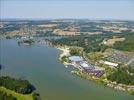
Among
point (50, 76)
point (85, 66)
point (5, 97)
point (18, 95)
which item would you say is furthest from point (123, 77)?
point (5, 97)

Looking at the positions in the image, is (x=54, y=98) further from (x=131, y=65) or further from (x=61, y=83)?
(x=131, y=65)

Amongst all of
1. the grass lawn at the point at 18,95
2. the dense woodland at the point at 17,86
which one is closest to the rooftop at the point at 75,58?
the dense woodland at the point at 17,86

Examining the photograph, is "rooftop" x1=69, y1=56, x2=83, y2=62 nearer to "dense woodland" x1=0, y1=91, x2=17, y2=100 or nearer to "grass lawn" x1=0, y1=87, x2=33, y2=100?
"grass lawn" x1=0, y1=87, x2=33, y2=100

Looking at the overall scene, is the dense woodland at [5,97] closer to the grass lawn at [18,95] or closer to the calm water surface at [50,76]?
the grass lawn at [18,95]

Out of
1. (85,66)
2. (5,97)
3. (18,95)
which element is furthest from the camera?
(85,66)

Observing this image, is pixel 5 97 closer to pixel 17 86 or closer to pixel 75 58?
pixel 17 86

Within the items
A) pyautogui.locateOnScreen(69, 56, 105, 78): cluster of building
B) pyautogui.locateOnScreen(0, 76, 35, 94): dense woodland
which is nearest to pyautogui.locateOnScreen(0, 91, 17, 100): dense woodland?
pyautogui.locateOnScreen(0, 76, 35, 94): dense woodland
